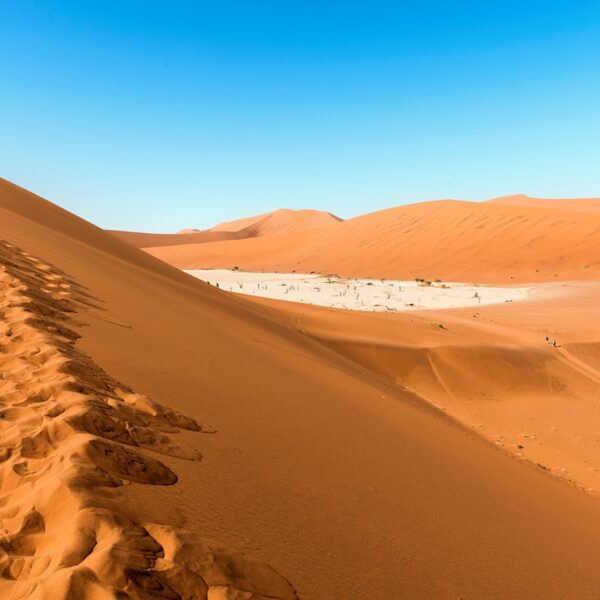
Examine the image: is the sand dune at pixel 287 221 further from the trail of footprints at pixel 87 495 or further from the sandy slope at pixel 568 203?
the trail of footprints at pixel 87 495

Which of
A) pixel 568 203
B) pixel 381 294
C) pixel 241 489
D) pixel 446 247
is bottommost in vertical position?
pixel 241 489

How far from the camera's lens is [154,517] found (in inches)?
59.5

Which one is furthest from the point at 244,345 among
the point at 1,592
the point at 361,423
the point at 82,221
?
the point at 82,221

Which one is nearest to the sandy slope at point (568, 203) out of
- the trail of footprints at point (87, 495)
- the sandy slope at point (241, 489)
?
the sandy slope at point (241, 489)

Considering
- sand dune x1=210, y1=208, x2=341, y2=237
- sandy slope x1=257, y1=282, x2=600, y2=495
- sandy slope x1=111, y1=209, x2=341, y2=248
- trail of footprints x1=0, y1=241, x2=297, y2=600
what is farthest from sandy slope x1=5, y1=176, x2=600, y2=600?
sand dune x1=210, y1=208, x2=341, y2=237

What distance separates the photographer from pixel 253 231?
92.1 metres

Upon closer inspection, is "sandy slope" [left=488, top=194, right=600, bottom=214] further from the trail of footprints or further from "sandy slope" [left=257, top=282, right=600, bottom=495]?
the trail of footprints

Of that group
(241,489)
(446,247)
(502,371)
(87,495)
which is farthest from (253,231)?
(87,495)

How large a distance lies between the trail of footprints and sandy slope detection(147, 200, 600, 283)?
80.7 ft

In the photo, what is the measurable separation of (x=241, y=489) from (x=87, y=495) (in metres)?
0.56

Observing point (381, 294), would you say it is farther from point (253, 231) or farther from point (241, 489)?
point (253, 231)

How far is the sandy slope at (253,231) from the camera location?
255ft

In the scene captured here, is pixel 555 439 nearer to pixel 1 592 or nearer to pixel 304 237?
pixel 1 592

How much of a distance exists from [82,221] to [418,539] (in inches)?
375
